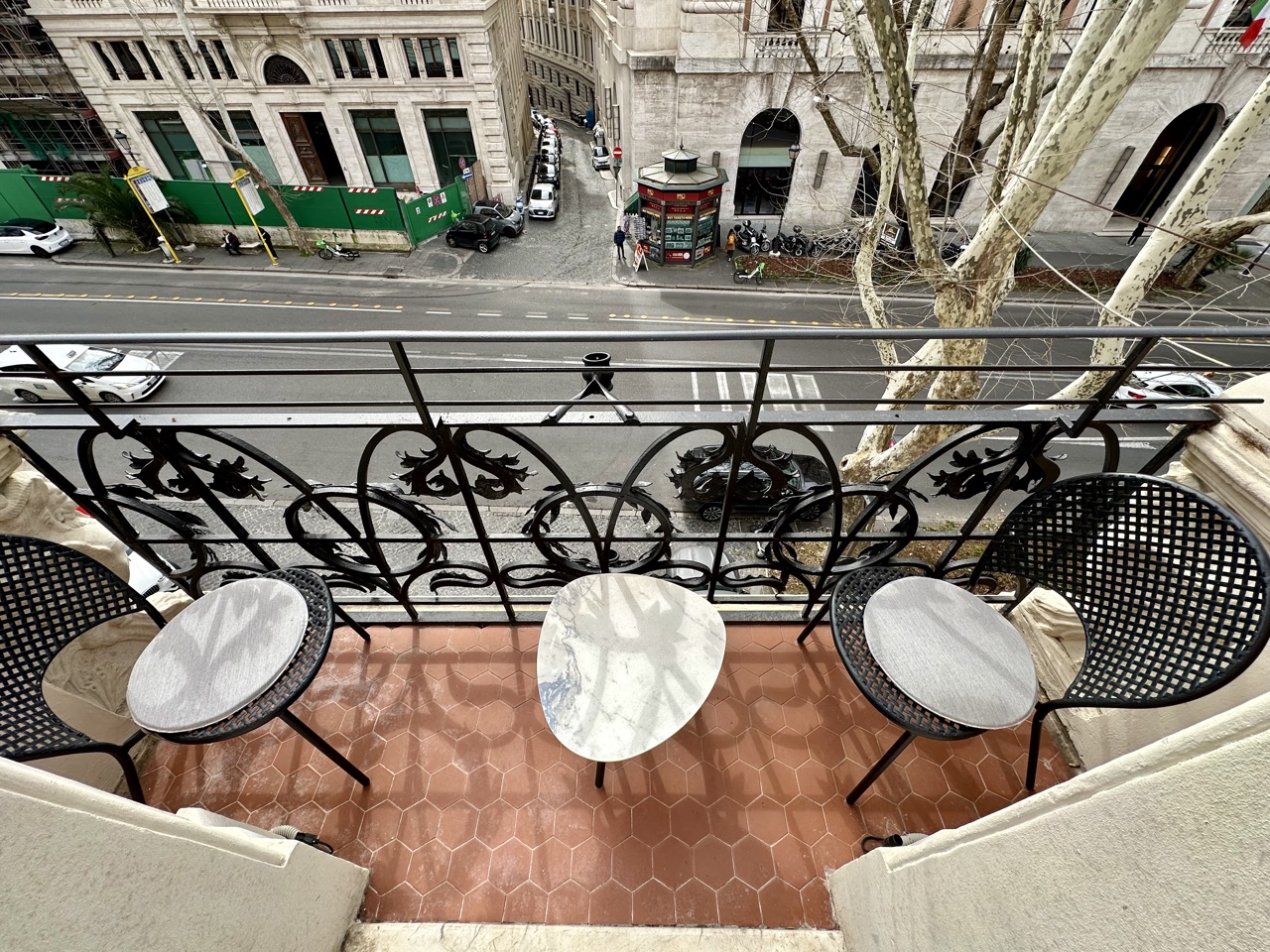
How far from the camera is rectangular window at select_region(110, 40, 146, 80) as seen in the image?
57.6ft

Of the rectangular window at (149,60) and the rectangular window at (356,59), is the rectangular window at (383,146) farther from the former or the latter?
the rectangular window at (149,60)

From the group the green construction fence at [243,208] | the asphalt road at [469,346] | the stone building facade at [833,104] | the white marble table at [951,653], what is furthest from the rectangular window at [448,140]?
the white marble table at [951,653]

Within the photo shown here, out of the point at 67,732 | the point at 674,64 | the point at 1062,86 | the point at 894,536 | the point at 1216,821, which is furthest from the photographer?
the point at 674,64

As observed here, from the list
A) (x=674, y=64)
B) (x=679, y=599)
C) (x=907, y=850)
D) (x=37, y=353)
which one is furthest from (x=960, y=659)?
(x=674, y=64)

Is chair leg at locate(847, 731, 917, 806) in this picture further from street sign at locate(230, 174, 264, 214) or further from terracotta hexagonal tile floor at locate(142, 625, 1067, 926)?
street sign at locate(230, 174, 264, 214)

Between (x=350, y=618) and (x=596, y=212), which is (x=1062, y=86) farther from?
(x=596, y=212)

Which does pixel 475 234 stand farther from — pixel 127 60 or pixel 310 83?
pixel 127 60

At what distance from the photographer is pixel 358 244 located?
18375mm

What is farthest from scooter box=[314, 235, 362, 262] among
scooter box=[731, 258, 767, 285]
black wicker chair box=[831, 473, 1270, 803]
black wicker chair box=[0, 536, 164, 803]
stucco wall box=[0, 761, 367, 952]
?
black wicker chair box=[831, 473, 1270, 803]

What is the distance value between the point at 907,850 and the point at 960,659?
70 cm

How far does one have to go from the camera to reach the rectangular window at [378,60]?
57.3ft

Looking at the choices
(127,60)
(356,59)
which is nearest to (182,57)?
(127,60)

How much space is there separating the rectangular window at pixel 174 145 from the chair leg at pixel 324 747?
85.3ft

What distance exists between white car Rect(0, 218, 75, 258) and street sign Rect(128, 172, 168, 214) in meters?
4.53
